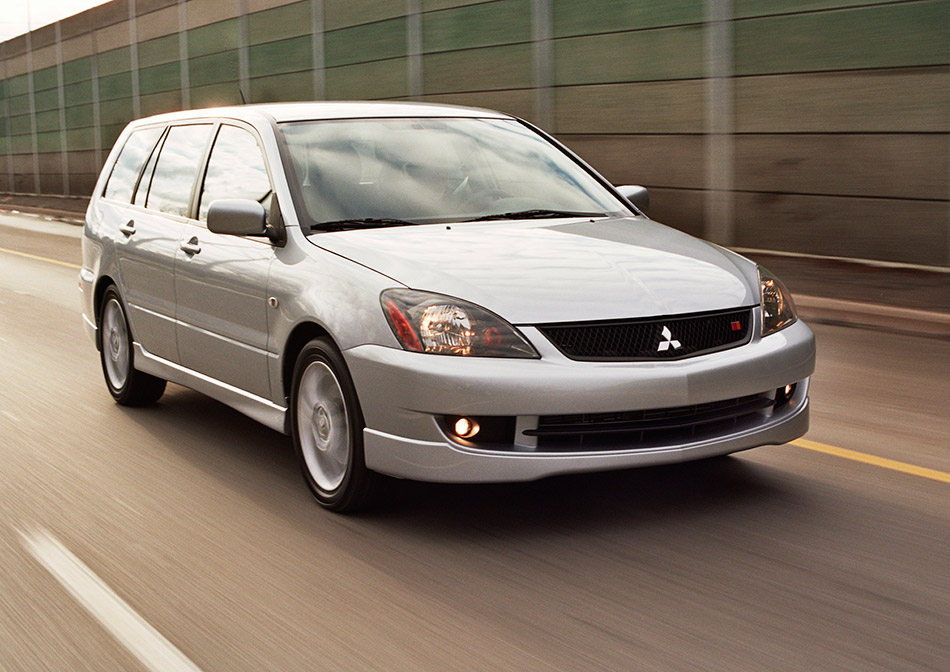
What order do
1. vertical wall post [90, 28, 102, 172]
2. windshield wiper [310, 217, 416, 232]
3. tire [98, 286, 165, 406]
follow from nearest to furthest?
windshield wiper [310, 217, 416, 232] < tire [98, 286, 165, 406] < vertical wall post [90, 28, 102, 172]

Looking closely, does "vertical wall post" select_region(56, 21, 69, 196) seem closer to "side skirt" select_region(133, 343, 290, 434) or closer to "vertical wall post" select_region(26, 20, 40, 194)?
"vertical wall post" select_region(26, 20, 40, 194)

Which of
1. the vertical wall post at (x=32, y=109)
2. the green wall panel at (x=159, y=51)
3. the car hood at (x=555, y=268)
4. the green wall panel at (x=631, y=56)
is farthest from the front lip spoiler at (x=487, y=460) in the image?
the vertical wall post at (x=32, y=109)

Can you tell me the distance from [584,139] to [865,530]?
48.1 feet

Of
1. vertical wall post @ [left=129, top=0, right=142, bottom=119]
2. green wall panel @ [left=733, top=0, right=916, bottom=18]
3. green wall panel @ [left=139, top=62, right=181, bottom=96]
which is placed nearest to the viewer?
green wall panel @ [left=733, top=0, right=916, bottom=18]

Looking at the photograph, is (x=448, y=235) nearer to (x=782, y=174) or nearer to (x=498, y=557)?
(x=498, y=557)

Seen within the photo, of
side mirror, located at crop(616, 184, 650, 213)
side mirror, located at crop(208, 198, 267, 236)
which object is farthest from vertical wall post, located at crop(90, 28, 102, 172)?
side mirror, located at crop(208, 198, 267, 236)

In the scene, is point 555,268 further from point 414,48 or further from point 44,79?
point 44,79

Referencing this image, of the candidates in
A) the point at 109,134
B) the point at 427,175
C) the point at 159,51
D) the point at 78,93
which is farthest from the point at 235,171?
the point at 78,93

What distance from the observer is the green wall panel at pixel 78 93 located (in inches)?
1668

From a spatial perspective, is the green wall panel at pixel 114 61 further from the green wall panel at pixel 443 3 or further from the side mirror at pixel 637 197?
the side mirror at pixel 637 197

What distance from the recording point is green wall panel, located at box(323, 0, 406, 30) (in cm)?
2373

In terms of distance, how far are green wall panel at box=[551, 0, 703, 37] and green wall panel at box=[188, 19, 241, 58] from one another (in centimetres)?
1333

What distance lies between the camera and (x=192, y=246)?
646 centimetres

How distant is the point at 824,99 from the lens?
14.7m
